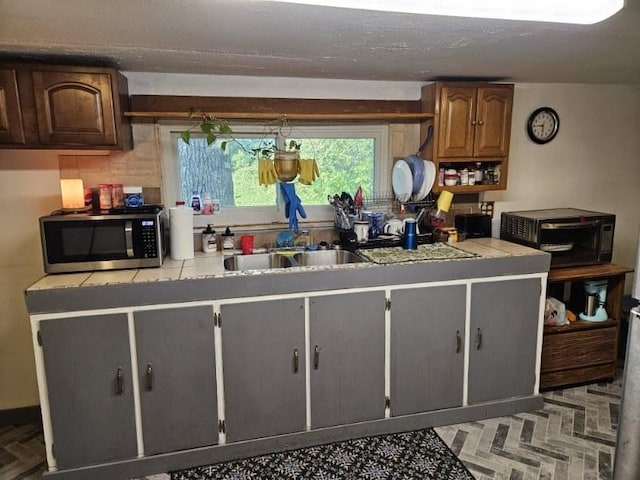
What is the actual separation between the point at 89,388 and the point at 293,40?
189 cm

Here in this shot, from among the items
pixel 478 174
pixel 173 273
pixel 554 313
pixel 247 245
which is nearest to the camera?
pixel 173 273

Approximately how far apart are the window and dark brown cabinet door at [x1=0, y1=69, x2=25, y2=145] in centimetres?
74

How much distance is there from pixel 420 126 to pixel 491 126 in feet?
1.50

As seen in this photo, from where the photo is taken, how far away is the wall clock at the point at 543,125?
134 inches

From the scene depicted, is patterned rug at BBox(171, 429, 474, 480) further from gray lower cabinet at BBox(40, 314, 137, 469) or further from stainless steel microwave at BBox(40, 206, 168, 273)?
→ stainless steel microwave at BBox(40, 206, 168, 273)

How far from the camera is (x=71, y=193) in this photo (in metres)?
2.51

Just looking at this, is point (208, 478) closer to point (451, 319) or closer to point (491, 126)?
point (451, 319)

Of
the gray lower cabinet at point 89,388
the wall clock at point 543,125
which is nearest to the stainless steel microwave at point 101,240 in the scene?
the gray lower cabinet at point 89,388

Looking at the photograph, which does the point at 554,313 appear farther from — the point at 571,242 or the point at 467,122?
the point at 467,122

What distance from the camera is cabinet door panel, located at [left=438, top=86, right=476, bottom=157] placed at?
2.94m

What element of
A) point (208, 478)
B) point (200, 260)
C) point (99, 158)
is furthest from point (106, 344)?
point (99, 158)

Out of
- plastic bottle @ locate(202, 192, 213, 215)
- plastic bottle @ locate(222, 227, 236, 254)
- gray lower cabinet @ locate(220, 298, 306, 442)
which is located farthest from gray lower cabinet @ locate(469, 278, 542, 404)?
plastic bottle @ locate(202, 192, 213, 215)

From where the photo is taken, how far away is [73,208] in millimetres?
2508

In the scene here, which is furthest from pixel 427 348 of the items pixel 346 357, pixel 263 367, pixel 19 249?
pixel 19 249
